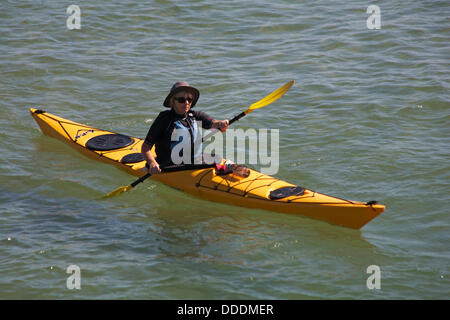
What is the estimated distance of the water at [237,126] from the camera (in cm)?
530

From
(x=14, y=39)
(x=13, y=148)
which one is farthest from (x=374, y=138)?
(x=14, y=39)

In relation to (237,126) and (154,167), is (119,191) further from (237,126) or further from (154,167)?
(237,126)

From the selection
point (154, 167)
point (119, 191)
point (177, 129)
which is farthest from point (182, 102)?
point (119, 191)

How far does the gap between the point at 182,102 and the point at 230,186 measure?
1.09m

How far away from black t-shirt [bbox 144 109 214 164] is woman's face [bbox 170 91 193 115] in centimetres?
6

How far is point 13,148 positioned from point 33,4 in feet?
20.6

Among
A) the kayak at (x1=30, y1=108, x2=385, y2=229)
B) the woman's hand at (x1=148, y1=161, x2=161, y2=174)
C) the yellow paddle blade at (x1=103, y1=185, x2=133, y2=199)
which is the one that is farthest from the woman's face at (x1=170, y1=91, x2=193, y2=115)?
the yellow paddle blade at (x1=103, y1=185, x2=133, y2=199)

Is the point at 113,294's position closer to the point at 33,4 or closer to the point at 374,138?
the point at 374,138

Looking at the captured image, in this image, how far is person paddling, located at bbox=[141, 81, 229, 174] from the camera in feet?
20.5

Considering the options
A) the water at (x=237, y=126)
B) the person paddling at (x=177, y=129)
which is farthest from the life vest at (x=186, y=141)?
the water at (x=237, y=126)

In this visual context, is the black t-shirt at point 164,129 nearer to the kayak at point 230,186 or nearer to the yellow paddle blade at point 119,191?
the kayak at point 230,186

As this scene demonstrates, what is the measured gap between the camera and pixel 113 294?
4.98 meters

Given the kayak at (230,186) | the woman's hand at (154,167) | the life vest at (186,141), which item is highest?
the life vest at (186,141)

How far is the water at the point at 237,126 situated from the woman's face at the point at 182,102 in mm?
1095
